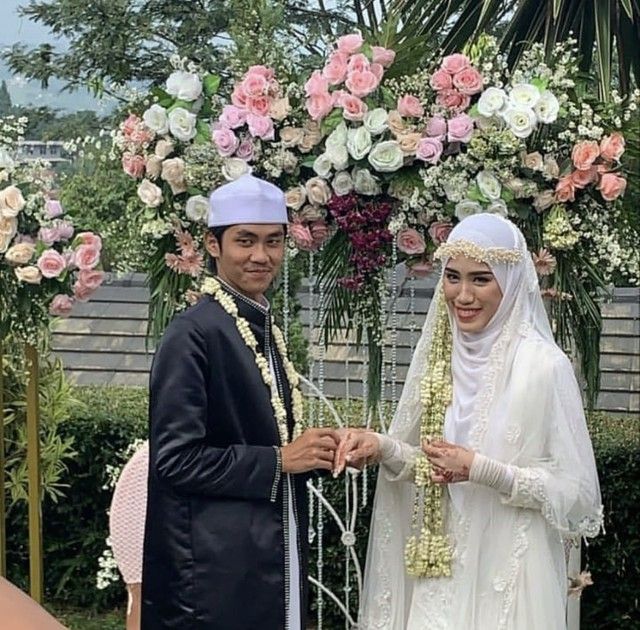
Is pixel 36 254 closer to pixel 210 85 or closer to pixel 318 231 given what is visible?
pixel 210 85

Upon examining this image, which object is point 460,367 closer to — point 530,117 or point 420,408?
point 420,408

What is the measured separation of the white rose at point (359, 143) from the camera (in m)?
3.04

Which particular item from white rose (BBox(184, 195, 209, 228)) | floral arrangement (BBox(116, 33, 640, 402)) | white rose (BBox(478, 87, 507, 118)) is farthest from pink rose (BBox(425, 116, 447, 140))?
white rose (BBox(184, 195, 209, 228))

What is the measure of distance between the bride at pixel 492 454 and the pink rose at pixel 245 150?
0.75 metres

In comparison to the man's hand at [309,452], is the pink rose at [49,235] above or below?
above

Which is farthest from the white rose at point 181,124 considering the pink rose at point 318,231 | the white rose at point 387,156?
the white rose at point 387,156

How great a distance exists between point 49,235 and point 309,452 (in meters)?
1.34

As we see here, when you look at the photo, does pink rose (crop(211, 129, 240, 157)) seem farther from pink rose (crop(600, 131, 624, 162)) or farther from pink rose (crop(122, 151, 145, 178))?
pink rose (crop(600, 131, 624, 162))

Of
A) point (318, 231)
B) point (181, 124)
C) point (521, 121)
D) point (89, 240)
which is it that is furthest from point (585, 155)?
point (89, 240)

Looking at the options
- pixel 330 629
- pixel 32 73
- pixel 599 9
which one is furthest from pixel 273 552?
pixel 32 73

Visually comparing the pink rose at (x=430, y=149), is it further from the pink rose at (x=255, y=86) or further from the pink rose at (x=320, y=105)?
the pink rose at (x=255, y=86)

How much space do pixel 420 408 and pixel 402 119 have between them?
813mm

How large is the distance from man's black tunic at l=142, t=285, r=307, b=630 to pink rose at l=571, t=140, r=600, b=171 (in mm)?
1085

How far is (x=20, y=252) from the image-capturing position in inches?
131
